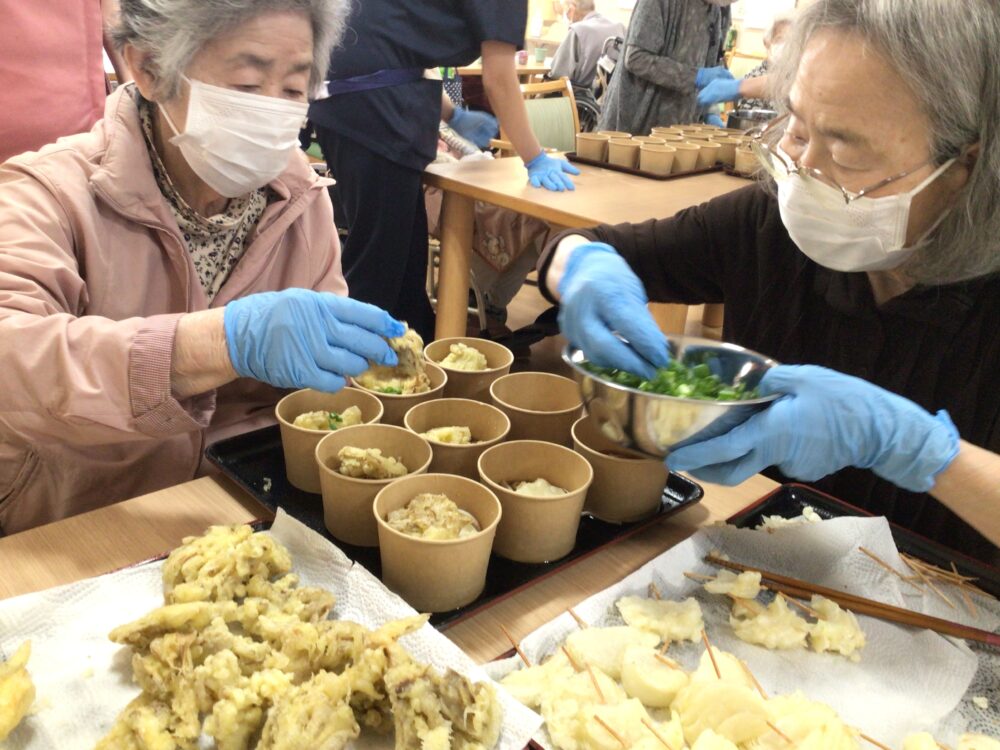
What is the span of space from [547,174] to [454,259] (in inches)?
20.2

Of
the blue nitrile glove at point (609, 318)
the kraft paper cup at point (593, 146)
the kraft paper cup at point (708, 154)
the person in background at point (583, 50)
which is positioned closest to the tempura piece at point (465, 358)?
the blue nitrile glove at point (609, 318)

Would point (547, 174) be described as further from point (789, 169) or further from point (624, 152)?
point (789, 169)

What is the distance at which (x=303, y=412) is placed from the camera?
4.58 feet

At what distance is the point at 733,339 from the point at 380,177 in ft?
5.90

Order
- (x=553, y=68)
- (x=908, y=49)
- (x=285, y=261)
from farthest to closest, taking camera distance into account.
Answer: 1. (x=553, y=68)
2. (x=285, y=261)
3. (x=908, y=49)

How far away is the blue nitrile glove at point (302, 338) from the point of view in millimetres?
1251

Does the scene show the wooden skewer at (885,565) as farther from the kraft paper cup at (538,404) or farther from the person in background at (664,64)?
the person in background at (664,64)

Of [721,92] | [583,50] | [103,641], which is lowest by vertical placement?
[103,641]

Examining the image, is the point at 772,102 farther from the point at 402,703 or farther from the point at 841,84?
the point at 402,703

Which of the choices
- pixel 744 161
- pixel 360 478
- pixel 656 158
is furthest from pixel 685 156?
pixel 360 478

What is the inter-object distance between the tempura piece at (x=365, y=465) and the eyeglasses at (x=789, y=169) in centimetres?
91

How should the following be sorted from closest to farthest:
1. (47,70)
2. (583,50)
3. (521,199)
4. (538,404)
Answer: (538,404) < (47,70) < (521,199) < (583,50)

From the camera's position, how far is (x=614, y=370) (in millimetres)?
1303

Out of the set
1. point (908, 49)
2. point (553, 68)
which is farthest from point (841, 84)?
point (553, 68)
